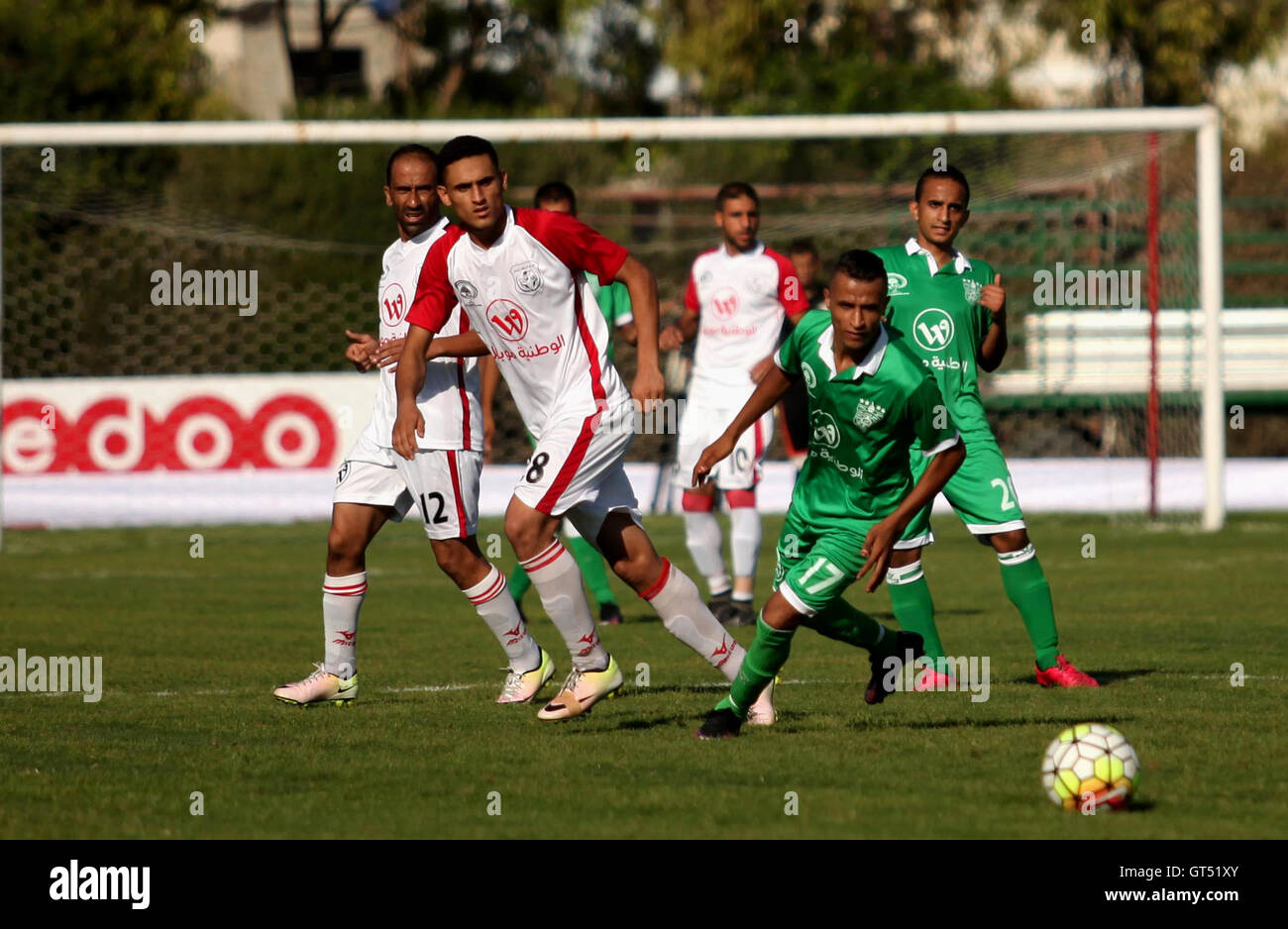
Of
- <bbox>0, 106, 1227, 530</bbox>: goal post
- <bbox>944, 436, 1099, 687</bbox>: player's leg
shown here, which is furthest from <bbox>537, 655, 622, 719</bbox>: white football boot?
<bbox>0, 106, 1227, 530</bbox>: goal post

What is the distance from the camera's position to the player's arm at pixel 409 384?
6777 mm

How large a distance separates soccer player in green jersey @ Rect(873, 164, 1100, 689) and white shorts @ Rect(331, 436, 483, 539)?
1734mm

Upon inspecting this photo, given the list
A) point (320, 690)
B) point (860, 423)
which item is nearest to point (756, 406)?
point (860, 423)

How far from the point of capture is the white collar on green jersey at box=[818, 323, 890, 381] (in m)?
6.17

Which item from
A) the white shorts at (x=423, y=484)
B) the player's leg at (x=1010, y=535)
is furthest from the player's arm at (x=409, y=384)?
the player's leg at (x=1010, y=535)

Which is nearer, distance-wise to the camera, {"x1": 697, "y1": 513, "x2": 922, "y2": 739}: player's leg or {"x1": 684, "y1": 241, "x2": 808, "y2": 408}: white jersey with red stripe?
{"x1": 697, "y1": 513, "x2": 922, "y2": 739}: player's leg

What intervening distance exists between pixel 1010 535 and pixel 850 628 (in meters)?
1.32

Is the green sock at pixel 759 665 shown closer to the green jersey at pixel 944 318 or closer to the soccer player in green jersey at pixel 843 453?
the soccer player in green jersey at pixel 843 453

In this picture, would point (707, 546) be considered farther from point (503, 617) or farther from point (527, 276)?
point (527, 276)

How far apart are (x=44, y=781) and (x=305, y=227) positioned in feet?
61.6

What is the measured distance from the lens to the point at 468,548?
23.8ft

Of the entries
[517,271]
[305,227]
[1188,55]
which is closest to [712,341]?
[517,271]

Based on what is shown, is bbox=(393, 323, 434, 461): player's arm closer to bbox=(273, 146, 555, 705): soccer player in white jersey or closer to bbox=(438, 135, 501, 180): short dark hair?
bbox=(273, 146, 555, 705): soccer player in white jersey
